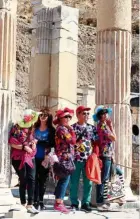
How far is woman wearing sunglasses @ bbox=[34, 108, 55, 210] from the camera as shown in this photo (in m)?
11.0

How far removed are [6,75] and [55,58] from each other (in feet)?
24.0

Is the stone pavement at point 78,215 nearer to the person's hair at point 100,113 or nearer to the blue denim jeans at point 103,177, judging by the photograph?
the blue denim jeans at point 103,177

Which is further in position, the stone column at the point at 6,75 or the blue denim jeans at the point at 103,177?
the blue denim jeans at the point at 103,177

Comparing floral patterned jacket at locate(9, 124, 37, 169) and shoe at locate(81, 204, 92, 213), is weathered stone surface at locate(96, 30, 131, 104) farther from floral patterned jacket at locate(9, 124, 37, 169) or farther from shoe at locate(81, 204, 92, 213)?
floral patterned jacket at locate(9, 124, 37, 169)

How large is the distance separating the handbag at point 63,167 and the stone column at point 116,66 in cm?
278

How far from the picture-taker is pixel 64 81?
722 inches

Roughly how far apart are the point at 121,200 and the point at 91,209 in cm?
110

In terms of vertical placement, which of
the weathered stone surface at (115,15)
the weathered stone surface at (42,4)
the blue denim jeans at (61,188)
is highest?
the weathered stone surface at (42,4)

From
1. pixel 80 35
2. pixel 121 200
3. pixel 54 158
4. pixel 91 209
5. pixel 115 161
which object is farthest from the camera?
pixel 80 35

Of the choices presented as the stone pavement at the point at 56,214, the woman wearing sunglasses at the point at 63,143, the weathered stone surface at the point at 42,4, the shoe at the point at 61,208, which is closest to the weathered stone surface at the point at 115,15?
A: the woman wearing sunglasses at the point at 63,143

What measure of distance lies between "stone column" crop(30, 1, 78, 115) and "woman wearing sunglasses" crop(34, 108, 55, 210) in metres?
7.00

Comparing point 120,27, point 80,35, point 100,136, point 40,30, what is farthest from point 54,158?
point 80,35

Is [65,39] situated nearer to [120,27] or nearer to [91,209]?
[120,27]

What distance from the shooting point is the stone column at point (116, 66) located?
13477mm
